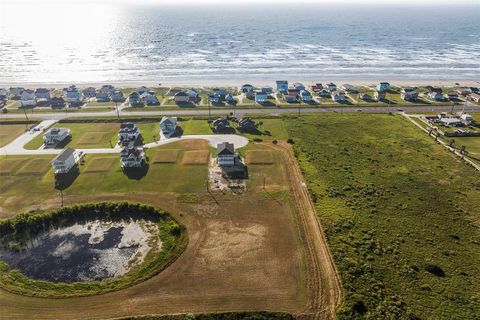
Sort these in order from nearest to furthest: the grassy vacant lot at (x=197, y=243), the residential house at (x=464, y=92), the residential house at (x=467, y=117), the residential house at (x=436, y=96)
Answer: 1. the grassy vacant lot at (x=197, y=243)
2. the residential house at (x=467, y=117)
3. the residential house at (x=436, y=96)
4. the residential house at (x=464, y=92)

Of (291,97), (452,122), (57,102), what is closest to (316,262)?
(452,122)

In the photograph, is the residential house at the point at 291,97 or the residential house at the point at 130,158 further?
the residential house at the point at 291,97

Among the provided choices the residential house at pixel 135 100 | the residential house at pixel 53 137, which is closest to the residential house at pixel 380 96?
the residential house at pixel 135 100

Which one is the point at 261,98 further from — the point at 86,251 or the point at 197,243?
the point at 86,251

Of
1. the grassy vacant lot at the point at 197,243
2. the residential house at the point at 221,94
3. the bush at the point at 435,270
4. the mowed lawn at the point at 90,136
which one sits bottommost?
the bush at the point at 435,270

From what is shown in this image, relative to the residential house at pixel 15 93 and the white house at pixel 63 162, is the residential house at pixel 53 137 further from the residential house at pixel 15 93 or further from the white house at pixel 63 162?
the residential house at pixel 15 93

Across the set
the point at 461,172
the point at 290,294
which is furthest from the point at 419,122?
the point at 290,294
